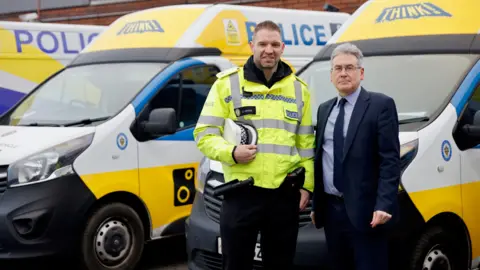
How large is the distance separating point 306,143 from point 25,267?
9.16 feet

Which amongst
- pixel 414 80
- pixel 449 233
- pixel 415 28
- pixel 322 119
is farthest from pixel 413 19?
pixel 322 119

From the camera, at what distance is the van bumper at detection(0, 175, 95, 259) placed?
18.4ft

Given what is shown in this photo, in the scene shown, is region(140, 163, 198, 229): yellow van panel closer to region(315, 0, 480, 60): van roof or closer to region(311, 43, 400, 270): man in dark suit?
region(315, 0, 480, 60): van roof

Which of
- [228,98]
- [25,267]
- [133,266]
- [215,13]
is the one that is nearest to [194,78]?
[215,13]

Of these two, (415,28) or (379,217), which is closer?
(379,217)

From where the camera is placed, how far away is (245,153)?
382cm

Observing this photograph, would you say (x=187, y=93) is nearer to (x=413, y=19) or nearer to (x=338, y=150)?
(x=413, y=19)

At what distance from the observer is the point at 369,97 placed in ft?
12.6

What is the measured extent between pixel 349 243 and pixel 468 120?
1586 millimetres

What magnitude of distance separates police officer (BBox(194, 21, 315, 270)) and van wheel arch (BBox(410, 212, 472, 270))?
37.6 inches

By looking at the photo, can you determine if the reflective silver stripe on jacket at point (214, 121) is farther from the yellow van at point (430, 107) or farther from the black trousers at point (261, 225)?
the yellow van at point (430, 107)

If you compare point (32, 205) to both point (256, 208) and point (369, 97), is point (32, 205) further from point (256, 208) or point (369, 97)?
point (369, 97)

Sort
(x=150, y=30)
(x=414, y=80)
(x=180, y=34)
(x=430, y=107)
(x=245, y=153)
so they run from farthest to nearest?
(x=150, y=30) < (x=180, y=34) < (x=414, y=80) < (x=430, y=107) < (x=245, y=153)

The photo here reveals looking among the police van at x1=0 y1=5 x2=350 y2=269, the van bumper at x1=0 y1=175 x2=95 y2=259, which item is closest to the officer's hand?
the police van at x1=0 y1=5 x2=350 y2=269
